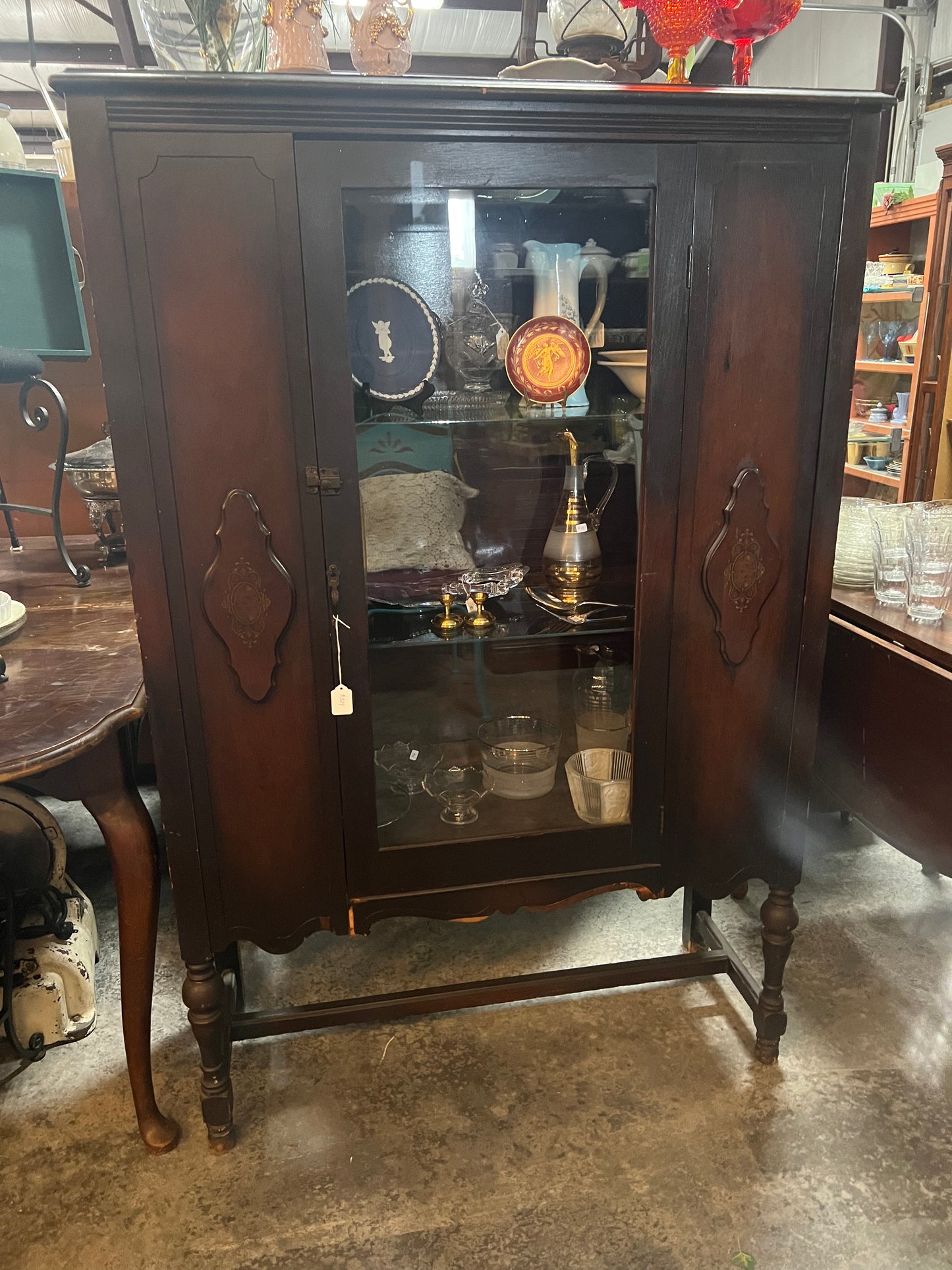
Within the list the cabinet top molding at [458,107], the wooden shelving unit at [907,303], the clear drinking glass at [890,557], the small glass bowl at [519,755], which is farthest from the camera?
the wooden shelving unit at [907,303]

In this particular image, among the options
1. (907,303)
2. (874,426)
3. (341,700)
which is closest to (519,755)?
(341,700)

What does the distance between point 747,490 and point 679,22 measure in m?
→ 0.66

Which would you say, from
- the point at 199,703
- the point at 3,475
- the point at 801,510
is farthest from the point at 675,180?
the point at 3,475

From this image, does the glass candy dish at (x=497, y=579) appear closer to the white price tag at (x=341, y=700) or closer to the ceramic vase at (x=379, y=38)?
the white price tag at (x=341, y=700)

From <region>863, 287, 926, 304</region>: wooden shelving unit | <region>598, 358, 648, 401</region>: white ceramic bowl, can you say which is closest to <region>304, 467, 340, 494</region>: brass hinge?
<region>598, 358, 648, 401</region>: white ceramic bowl

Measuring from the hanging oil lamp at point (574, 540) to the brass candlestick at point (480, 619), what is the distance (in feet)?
0.36

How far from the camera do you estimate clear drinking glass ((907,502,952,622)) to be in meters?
1.56

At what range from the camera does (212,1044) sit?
1.34m

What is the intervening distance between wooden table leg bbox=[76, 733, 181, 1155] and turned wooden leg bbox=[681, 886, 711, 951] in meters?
1.05

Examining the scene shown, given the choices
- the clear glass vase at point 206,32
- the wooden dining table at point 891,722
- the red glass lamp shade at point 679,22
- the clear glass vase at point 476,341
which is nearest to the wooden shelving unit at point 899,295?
the wooden dining table at point 891,722

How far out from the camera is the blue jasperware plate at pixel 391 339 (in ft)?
3.79

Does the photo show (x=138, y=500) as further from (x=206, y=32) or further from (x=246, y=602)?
(x=206, y=32)

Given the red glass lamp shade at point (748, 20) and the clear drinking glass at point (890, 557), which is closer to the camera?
the red glass lamp shade at point (748, 20)

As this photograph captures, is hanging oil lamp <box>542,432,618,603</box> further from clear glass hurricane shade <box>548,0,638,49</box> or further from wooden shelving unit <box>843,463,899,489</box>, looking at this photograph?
wooden shelving unit <box>843,463,899,489</box>
